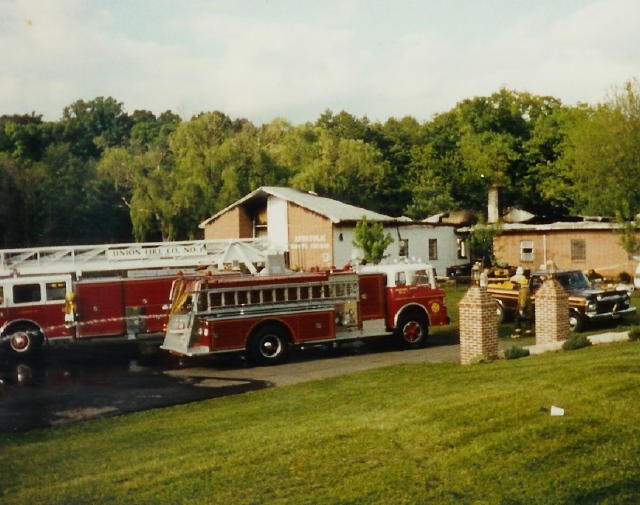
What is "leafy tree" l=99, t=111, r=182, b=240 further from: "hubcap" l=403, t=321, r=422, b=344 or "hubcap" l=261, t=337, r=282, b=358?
"hubcap" l=261, t=337, r=282, b=358

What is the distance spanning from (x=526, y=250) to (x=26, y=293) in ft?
94.6

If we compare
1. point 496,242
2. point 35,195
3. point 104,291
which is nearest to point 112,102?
point 35,195

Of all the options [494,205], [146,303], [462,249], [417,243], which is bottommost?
[146,303]

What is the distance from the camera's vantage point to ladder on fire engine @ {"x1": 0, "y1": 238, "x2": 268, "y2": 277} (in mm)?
24719

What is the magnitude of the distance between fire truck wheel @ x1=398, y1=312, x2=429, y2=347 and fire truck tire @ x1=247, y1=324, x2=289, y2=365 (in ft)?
11.5

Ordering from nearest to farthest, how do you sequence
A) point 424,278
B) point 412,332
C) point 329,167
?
point 412,332
point 424,278
point 329,167

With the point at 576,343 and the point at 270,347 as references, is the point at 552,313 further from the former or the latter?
the point at 270,347

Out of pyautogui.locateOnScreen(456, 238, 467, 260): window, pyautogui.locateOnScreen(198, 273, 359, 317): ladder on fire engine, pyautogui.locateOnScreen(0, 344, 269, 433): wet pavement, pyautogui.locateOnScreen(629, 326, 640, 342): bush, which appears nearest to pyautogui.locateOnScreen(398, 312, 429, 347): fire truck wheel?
pyautogui.locateOnScreen(198, 273, 359, 317): ladder on fire engine

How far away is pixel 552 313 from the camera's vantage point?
59.3ft

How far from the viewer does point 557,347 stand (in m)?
16.8

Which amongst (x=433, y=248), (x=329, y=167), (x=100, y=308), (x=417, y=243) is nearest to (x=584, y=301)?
(x=100, y=308)

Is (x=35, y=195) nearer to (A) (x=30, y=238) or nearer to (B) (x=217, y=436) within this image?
(A) (x=30, y=238)

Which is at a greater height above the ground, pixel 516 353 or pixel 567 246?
pixel 567 246

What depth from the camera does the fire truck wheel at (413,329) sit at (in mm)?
21234
